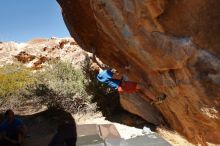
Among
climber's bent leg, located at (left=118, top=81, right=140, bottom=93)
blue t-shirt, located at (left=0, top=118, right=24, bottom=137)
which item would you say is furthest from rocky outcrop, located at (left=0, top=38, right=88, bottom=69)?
blue t-shirt, located at (left=0, top=118, right=24, bottom=137)

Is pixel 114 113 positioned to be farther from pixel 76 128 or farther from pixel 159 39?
pixel 159 39

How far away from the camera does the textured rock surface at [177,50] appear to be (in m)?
4.99

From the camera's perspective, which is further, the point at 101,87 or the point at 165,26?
the point at 101,87

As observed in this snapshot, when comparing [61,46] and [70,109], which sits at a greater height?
[61,46]

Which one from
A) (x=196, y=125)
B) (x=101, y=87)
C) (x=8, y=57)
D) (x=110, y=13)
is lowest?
(x=196, y=125)

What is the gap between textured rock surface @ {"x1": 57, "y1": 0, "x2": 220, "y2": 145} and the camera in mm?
4992

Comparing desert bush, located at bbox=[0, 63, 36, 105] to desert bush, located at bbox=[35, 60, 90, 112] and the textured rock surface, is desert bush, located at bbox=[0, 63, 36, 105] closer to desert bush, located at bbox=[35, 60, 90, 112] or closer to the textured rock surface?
desert bush, located at bbox=[35, 60, 90, 112]

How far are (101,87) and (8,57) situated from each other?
8400 mm

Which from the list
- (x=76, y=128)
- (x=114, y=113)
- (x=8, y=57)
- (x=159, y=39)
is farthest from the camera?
(x=8, y=57)

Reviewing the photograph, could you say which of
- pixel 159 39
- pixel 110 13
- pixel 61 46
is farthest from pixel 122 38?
pixel 61 46

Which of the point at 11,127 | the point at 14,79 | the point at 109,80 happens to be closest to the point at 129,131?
the point at 109,80

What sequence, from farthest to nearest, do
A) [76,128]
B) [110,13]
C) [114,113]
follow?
[114,113] → [76,128] → [110,13]

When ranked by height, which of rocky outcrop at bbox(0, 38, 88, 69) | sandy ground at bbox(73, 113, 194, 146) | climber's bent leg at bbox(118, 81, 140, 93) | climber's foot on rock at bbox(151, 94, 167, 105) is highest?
rocky outcrop at bbox(0, 38, 88, 69)

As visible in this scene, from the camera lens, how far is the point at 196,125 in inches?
241
